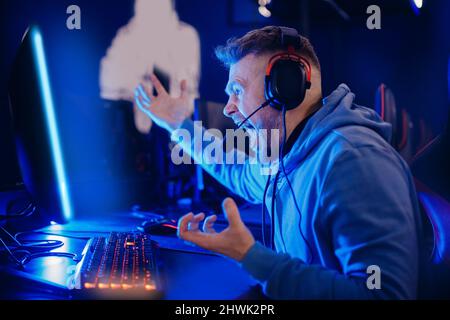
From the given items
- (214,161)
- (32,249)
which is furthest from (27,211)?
(214,161)

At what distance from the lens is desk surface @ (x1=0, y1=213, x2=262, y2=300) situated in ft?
2.33

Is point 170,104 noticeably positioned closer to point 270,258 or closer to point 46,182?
point 46,182

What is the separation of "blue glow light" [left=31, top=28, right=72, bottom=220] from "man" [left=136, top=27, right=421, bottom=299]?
351 mm

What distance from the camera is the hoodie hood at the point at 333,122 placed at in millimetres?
823

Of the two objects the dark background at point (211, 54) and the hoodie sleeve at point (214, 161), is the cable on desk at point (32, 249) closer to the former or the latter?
the dark background at point (211, 54)

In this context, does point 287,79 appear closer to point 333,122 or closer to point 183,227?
point 333,122

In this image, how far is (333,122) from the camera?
0.82 metres

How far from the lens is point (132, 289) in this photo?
650 mm

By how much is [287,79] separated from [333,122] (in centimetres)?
14

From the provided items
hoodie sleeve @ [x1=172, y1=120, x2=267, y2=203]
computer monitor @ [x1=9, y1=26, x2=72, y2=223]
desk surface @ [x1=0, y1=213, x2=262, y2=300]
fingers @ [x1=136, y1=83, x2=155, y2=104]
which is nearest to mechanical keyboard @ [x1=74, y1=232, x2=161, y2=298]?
desk surface @ [x1=0, y1=213, x2=262, y2=300]

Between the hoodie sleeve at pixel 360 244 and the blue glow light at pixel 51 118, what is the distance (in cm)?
47

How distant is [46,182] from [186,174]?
1068 mm

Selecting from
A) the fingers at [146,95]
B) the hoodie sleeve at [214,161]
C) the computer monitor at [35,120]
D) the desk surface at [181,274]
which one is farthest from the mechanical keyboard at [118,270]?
the fingers at [146,95]
